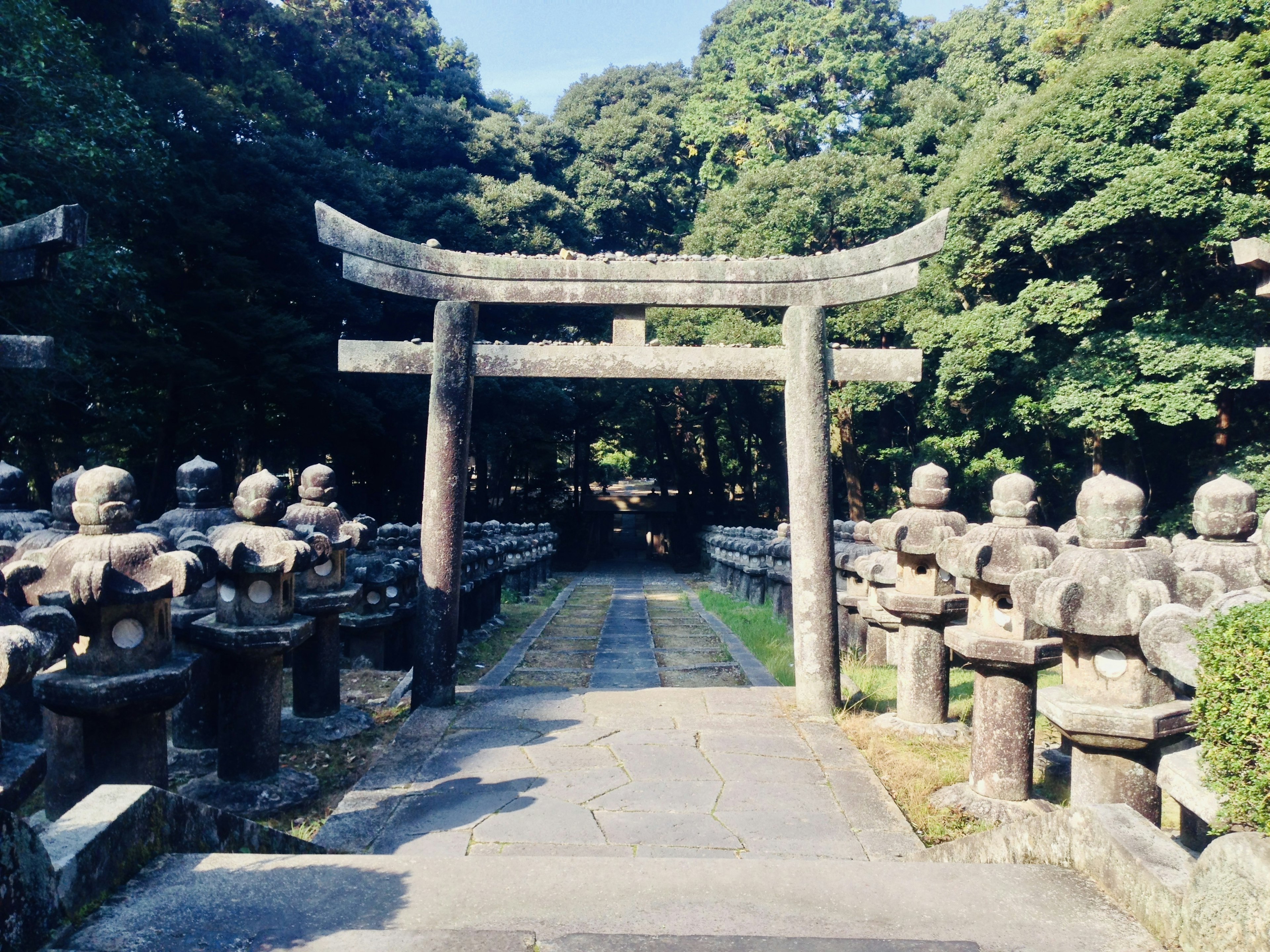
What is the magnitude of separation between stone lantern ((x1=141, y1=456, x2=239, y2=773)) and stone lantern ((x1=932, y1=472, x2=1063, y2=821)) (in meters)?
4.39

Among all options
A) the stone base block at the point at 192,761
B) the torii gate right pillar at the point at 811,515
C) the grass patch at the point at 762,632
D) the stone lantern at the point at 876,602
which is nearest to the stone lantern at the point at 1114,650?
the stone lantern at the point at 876,602

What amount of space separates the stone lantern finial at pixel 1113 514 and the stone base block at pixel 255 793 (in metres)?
4.42

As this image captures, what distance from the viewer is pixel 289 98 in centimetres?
2120

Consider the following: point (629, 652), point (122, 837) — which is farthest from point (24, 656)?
point (629, 652)

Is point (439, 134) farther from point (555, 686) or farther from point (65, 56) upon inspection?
point (555, 686)

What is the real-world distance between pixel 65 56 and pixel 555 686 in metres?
11.1

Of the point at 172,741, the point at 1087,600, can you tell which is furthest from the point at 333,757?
the point at 1087,600

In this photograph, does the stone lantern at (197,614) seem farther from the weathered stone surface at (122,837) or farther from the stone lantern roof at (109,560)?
the weathered stone surface at (122,837)

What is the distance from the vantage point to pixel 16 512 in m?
5.91

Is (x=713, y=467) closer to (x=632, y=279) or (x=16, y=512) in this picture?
(x=632, y=279)

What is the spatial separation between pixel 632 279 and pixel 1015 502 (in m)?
3.21

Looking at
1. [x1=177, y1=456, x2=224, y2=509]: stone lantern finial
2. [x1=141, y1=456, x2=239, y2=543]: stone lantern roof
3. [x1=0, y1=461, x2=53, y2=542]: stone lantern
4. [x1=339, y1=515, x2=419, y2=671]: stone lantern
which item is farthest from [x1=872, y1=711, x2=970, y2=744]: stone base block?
[x1=0, y1=461, x2=53, y2=542]: stone lantern

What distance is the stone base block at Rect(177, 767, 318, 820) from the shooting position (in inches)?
186

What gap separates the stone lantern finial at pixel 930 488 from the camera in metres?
6.00
